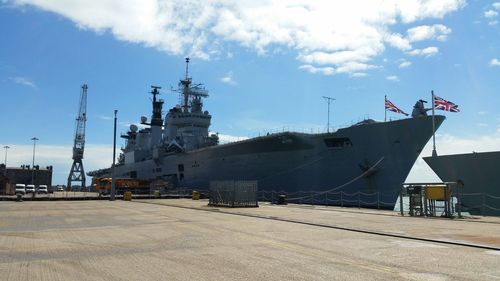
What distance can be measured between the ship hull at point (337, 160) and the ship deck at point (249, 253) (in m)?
13.9

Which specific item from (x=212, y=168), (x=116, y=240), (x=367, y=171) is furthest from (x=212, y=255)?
(x=212, y=168)

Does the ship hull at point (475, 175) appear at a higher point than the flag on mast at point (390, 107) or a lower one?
lower

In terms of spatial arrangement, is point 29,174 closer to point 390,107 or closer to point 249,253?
point 390,107

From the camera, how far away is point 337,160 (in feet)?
107

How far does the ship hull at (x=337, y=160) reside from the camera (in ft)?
97.9

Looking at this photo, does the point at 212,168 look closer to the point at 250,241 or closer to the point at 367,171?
the point at 367,171

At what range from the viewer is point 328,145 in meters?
32.9

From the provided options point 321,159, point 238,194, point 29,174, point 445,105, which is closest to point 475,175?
point 445,105

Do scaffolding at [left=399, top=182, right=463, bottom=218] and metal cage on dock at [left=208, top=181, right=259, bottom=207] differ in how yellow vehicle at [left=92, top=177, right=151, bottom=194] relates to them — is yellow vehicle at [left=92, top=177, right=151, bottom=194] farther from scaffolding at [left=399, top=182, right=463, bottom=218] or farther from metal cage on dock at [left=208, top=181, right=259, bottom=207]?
scaffolding at [left=399, top=182, right=463, bottom=218]

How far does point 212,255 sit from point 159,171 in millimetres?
47840

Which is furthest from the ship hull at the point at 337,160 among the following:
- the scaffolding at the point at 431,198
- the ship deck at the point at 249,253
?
the ship deck at the point at 249,253

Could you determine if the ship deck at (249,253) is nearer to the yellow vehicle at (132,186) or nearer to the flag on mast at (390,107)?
the flag on mast at (390,107)

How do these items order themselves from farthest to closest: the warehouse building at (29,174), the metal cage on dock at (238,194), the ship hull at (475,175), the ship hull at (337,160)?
the warehouse building at (29,174)
the ship hull at (337,160)
the metal cage on dock at (238,194)
the ship hull at (475,175)

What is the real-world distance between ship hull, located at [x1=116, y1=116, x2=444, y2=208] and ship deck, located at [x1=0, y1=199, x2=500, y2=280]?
13.9 meters
